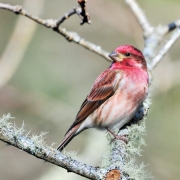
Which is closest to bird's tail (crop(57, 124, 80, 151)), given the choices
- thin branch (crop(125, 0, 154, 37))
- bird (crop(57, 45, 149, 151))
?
bird (crop(57, 45, 149, 151))

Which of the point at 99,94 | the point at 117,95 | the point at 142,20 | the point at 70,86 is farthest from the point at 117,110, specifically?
the point at 70,86

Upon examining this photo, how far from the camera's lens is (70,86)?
30.5 ft

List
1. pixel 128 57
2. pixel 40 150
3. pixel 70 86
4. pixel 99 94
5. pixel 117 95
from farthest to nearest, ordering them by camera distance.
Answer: pixel 70 86 < pixel 128 57 < pixel 99 94 < pixel 117 95 < pixel 40 150

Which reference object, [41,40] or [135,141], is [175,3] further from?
[135,141]

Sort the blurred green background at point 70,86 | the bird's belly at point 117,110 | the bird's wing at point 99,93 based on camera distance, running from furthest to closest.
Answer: the blurred green background at point 70,86
the bird's wing at point 99,93
the bird's belly at point 117,110

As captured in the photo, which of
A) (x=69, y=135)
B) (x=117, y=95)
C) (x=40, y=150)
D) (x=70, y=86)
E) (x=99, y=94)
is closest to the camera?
(x=40, y=150)

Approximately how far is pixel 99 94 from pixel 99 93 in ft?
0.05

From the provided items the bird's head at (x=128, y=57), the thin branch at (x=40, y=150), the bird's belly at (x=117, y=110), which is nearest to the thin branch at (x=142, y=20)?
the bird's head at (x=128, y=57)

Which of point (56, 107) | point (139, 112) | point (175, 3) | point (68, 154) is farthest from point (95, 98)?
point (175, 3)

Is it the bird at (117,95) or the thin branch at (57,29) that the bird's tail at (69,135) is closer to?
the bird at (117,95)

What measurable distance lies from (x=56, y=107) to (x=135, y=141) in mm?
2579

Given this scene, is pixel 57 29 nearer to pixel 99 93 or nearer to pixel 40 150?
pixel 99 93

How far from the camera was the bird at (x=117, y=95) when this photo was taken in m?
6.04

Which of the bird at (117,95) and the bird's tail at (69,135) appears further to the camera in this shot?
the bird at (117,95)
